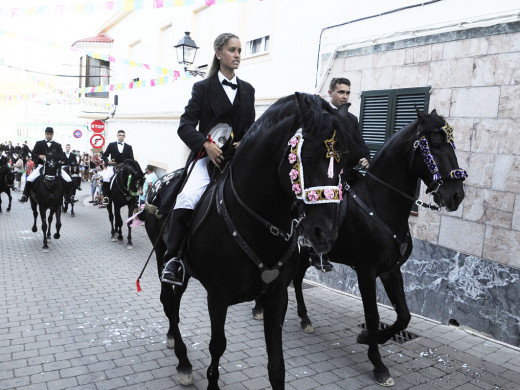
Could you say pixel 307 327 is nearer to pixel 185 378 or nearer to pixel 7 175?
pixel 185 378

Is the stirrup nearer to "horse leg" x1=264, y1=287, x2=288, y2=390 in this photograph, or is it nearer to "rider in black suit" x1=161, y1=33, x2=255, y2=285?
"rider in black suit" x1=161, y1=33, x2=255, y2=285

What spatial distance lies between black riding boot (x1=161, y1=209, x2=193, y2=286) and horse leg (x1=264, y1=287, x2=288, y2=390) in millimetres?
826

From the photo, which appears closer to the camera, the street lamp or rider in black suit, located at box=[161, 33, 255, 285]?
rider in black suit, located at box=[161, 33, 255, 285]

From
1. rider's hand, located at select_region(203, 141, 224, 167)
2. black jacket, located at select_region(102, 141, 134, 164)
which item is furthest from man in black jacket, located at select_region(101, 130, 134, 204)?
rider's hand, located at select_region(203, 141, 224, 167)

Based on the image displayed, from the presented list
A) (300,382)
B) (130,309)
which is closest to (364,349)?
(300,382)

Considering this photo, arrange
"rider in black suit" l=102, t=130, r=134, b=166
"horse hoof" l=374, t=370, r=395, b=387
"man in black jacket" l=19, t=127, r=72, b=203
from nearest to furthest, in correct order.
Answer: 1. "horse hoof" l=374, t=370, r=395, b=387
2. "man in black jacket" l=19, t=127, r=72, b=203
3. "rider in black suit" l=102, t=130, r=134, b=166

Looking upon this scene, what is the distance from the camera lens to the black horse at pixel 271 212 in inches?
85.8

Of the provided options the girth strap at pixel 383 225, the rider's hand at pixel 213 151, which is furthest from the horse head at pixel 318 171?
the girth strap at pixel 383 225

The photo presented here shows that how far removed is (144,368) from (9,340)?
1747mm

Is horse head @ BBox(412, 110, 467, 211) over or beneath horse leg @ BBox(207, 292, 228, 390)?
over

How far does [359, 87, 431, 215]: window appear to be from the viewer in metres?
6.13

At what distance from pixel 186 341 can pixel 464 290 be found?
3.72m

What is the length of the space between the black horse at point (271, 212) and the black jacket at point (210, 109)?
0.46 meters

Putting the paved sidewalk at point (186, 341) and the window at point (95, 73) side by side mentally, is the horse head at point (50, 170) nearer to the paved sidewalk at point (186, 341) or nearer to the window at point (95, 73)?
the paved sidewalk at point (186, 341)
